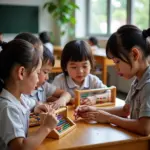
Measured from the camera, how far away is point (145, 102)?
1273 mm

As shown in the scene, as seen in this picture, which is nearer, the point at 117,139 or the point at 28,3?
the point at 117,139

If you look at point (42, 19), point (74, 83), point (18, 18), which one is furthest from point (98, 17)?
point (74, 83)

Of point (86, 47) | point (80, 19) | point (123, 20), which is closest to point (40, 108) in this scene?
point (86, 47)

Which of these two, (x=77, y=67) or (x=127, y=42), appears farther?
(x=77, y=67)

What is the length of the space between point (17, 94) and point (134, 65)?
548 mm

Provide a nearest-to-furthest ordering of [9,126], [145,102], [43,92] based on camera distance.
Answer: [9,126], [145,102], [43,92]

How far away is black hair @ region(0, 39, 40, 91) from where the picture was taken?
1110mm

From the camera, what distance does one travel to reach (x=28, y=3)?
265 inches

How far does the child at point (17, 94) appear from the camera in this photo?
105cm

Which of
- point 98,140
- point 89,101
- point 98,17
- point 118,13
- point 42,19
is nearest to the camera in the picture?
point 98,140

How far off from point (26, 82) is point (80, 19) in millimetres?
5594

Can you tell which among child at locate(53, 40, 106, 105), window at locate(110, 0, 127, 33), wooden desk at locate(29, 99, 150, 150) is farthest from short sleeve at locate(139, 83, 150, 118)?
window at locate(110, 0, 127, 33)

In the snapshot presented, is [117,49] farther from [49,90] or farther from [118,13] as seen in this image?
[118,13]

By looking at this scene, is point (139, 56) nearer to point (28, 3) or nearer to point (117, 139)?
A: point (117, 139)
